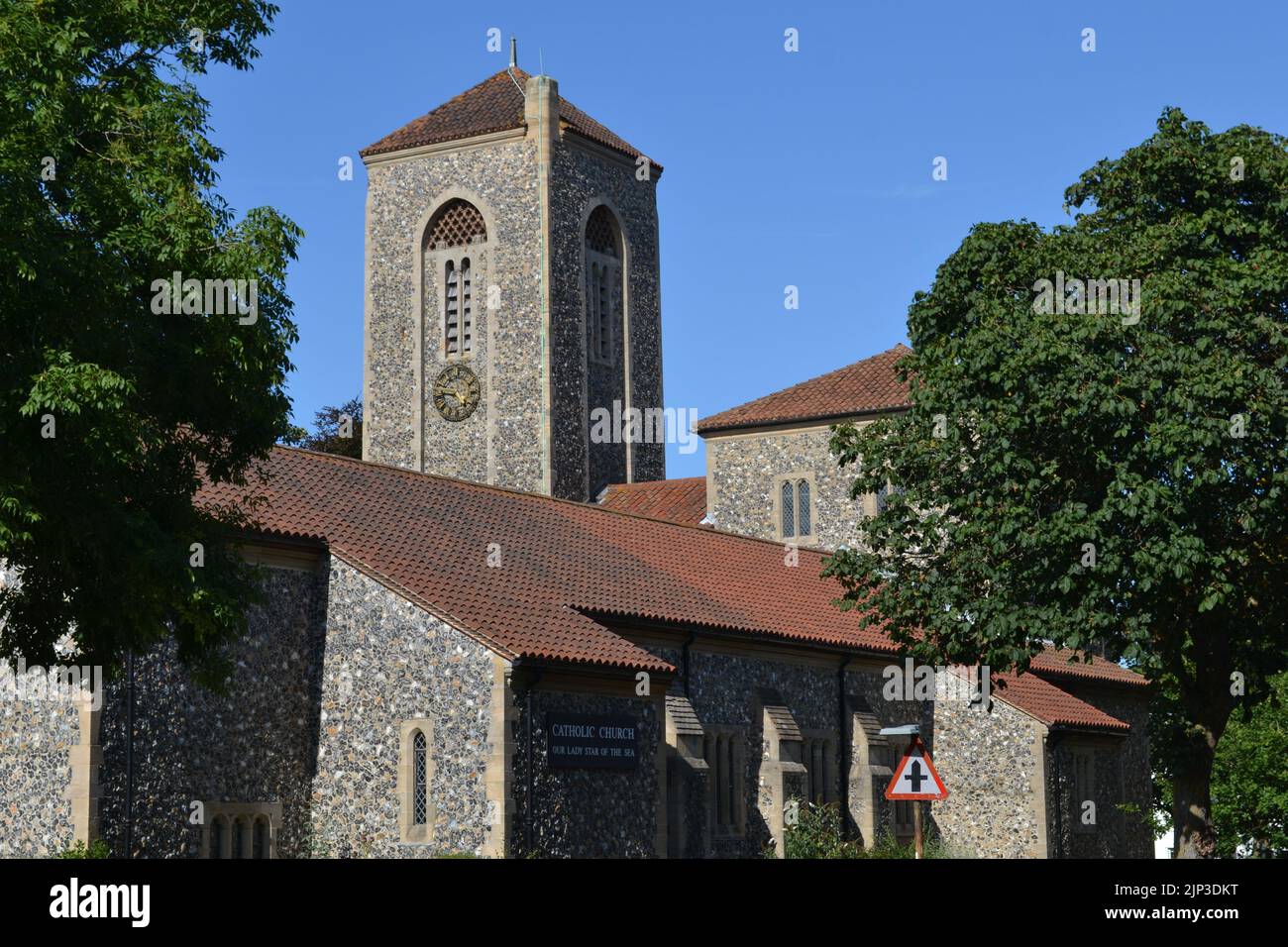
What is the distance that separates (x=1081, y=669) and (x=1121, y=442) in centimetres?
2037

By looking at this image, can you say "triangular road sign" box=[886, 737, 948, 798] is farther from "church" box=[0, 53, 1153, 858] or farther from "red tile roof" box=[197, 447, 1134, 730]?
"red tile roof" box=[197, 447, 1134, 730]

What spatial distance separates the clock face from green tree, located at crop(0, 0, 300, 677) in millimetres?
39127

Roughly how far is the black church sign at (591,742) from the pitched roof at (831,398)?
21.4m

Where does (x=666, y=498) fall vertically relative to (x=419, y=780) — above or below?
above

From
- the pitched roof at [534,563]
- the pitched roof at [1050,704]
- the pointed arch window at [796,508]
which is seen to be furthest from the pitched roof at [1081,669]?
the pointed arch window at [796,508]

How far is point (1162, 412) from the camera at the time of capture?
953 inches

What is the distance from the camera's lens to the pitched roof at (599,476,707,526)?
5162cm

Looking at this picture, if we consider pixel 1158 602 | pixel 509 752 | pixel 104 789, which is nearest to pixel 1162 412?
pixel 1158 602

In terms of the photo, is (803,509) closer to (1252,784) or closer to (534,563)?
(1252,784)

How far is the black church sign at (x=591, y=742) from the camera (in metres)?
26.2

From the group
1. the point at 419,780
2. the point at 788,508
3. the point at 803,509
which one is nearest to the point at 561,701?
the point at 419,780

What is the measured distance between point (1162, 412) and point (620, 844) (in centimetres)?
1040

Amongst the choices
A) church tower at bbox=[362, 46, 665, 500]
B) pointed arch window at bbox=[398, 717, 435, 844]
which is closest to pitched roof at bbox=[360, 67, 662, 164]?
church tower at bbox=[362, 46, 665, 500]

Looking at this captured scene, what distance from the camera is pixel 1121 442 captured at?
24734 millimetres
